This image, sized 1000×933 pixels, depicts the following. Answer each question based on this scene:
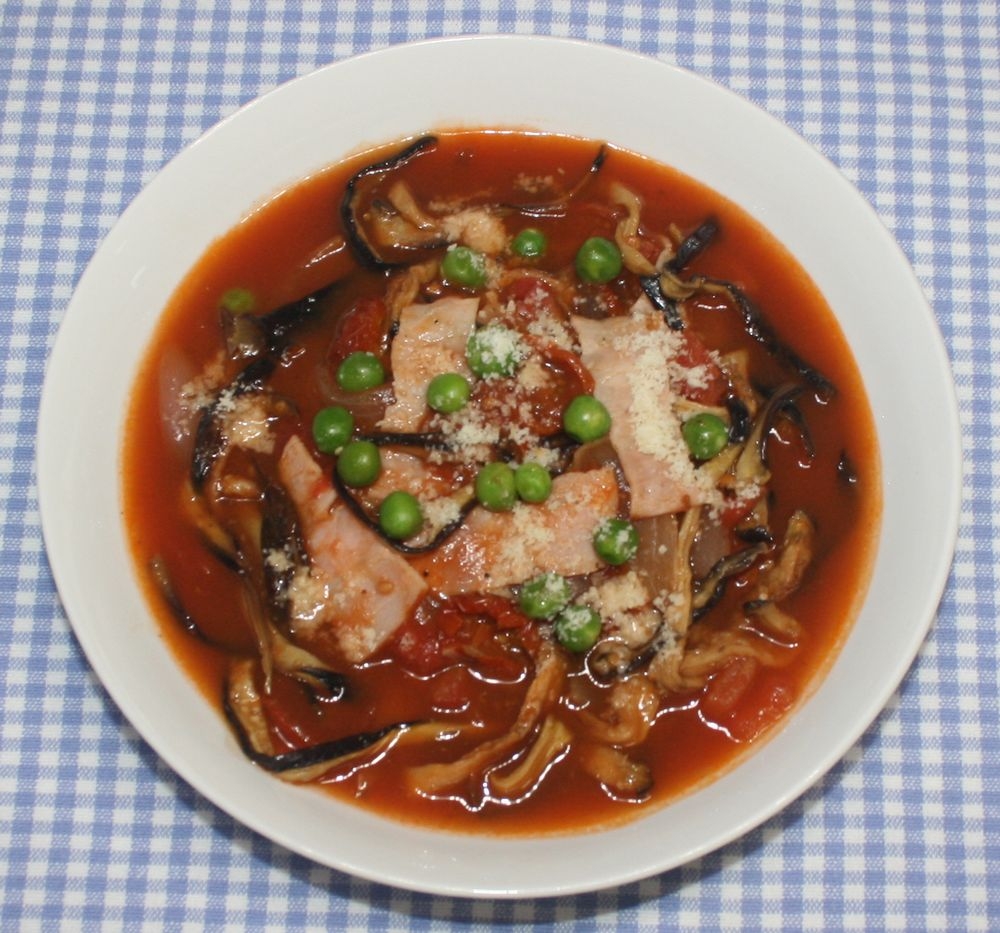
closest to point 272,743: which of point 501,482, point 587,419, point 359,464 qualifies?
point 359,464

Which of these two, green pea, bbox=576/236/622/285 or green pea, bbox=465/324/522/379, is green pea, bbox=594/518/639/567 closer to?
green pea, bbox=465/324/522/379

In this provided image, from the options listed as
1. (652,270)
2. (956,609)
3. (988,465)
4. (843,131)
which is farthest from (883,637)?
(843,131)

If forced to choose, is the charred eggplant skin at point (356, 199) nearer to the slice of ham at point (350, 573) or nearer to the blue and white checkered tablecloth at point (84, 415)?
the blue and white checkered tablecloth at point (84, 415)

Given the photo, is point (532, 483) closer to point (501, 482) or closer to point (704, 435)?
point (501, 482)

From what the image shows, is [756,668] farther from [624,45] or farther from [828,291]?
[624,45]

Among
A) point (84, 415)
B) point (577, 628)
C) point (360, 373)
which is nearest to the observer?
point (577, 628)

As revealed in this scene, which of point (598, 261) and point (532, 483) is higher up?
point (598, 261)

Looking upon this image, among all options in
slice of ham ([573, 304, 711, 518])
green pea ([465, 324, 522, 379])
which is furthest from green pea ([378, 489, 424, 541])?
slice of ham ([573, 304, 711, 518])
